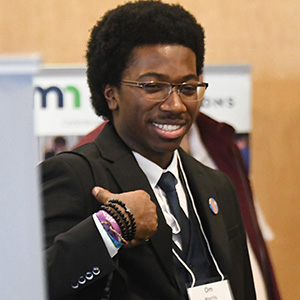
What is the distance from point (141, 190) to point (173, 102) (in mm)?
259

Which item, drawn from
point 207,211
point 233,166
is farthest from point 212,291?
point 233,166

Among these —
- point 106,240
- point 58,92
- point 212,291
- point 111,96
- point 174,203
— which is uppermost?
point 58,92

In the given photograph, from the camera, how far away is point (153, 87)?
5.66 ft

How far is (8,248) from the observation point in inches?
27.5

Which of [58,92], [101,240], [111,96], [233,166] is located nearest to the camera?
[101,240]

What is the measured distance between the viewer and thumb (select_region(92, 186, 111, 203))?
1585 millimetres

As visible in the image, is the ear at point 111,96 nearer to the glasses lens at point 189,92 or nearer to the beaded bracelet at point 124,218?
the glasses lens at point 189,92

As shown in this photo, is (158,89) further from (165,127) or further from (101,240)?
(101,240)

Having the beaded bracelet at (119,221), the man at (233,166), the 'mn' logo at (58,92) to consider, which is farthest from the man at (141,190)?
the 'mn' logo at (58,92)

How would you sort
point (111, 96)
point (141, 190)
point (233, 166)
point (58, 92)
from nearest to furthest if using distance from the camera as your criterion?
point (141, 190) → point (111, 96) → point (233, 166) → point (58, 92)

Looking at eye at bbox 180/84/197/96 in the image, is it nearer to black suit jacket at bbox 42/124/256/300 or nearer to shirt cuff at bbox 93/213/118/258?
black suit jacket at bbox 42/124/256/300

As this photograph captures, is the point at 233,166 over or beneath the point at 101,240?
over

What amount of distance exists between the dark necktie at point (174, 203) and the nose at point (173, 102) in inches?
7.5

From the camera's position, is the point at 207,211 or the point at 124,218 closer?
the point at 124,218
